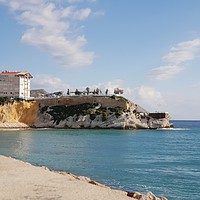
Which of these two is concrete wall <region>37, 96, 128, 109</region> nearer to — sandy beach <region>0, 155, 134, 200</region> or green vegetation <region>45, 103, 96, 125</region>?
green vegetation <region>45, 103, 96, 125</region>

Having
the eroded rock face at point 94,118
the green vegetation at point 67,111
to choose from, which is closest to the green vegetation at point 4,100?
the eroded rock face at point 94,118

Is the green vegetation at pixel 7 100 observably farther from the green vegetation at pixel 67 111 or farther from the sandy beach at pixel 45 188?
the sandy beach at pixel 45 188

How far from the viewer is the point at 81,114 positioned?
87062 millimetres

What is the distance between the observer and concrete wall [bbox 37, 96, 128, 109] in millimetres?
88450

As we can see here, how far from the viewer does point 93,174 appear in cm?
2388

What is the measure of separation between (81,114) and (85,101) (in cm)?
615

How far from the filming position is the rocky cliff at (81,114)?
85875mm

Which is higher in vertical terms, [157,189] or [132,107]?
[132,107]

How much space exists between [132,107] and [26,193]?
77.7 meters

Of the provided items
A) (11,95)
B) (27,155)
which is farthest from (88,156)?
(11,95)

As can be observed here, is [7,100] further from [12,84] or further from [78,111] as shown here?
[78,111]

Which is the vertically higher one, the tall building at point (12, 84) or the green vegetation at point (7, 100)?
the tall building at point (12, 84)

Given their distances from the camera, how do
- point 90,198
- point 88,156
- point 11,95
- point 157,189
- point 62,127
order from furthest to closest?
point 11,95
point 62,127
point 88,156
point 157,189
point 90,198

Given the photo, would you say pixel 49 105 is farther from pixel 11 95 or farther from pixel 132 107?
pixel 132 107
